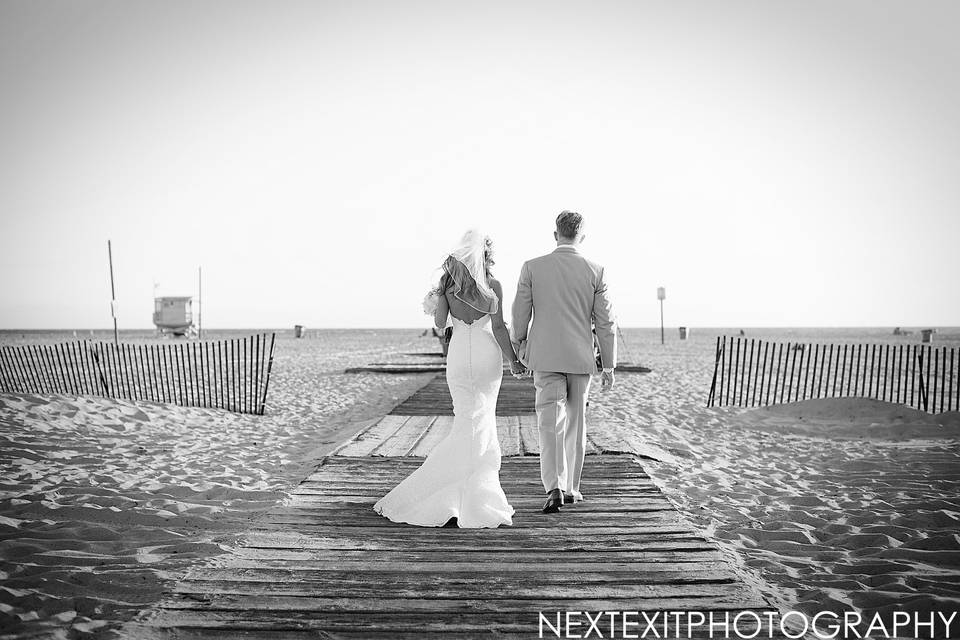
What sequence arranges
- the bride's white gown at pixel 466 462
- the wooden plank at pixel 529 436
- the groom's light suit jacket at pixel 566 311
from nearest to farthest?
the bride's white gown at pixel 466 462, the groom's light suit jacket at pixel 566 311, the wooden plank at pixel 529 436

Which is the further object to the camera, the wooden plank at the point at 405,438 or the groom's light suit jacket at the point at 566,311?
the wooden plank at the point at 405,438

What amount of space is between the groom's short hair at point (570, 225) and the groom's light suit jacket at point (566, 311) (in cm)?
9

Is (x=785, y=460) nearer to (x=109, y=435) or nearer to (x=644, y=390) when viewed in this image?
(x=644, y=390)

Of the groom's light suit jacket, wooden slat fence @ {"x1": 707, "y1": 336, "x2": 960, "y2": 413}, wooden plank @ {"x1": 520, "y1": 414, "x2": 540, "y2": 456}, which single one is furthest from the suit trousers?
wooden slat fence @ {"x1": 707, "y1": 336, "x2": 960, "y2": 413}

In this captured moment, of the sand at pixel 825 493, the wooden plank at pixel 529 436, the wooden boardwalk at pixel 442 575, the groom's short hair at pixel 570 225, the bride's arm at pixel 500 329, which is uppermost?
the groom's short hair at pixel 570 225

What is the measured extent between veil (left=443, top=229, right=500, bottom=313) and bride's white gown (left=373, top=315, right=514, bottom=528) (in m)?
0.13

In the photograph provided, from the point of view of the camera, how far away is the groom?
3826 mm

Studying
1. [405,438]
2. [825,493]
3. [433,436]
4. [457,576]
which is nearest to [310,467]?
[405,438]

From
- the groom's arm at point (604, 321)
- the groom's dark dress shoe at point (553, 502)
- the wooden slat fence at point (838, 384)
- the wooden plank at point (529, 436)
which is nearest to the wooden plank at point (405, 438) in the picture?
the wooden plank at point (529, 436)

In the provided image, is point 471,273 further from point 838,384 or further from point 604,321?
point 838,384

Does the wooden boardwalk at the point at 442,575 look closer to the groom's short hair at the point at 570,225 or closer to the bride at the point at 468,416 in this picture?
the bride at the point at 468,416

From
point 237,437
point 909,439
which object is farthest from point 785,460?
point 237,437

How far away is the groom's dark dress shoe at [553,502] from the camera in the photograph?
3873mm

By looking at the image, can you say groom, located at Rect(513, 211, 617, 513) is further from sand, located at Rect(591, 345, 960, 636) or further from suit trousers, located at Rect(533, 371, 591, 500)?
sand, located at Rect(591, 345, 960, 636)
